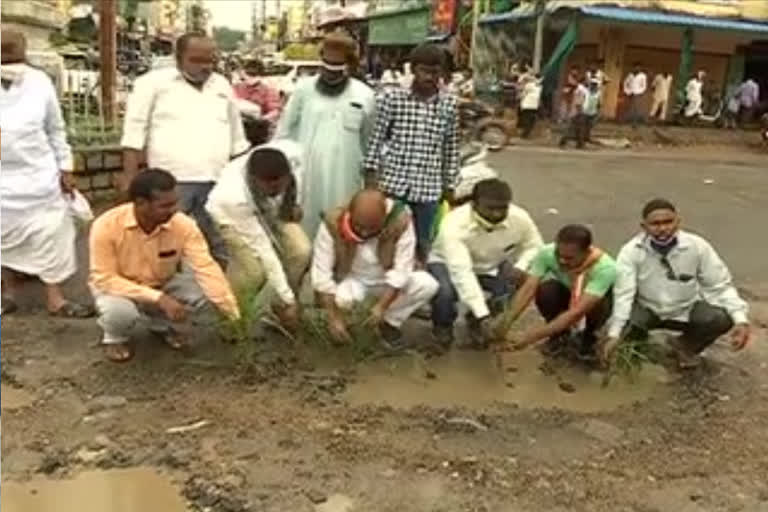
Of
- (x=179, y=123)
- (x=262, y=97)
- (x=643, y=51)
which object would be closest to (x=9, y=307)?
(x=179, y=123)

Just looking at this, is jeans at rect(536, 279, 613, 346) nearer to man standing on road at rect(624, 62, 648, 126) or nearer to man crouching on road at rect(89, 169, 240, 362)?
man crouching on road at rect(89, 169, 240, 362)

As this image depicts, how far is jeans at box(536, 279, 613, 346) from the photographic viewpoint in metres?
4.86

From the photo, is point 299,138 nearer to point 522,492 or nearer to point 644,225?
point 644,225

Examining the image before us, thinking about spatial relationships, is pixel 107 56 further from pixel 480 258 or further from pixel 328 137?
pixel 480 258

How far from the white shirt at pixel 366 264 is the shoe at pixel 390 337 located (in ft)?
0.81

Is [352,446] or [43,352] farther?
[43,352]

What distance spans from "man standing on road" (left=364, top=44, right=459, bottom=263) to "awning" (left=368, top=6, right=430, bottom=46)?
27793 mm

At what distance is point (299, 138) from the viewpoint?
5.20m

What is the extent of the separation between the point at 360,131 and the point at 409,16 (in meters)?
31.8

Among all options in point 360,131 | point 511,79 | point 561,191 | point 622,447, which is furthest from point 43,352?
point 511,79

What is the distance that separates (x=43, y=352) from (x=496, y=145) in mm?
13864

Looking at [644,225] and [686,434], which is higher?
[644,225]

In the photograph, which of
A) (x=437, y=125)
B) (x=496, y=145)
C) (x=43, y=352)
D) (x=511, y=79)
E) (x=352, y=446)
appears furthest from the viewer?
(x=511, y=79)

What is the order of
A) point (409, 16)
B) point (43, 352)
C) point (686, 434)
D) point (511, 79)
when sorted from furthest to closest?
point (409, 16) < point (511, 79) < point (43, 352) < point (686, 434)
